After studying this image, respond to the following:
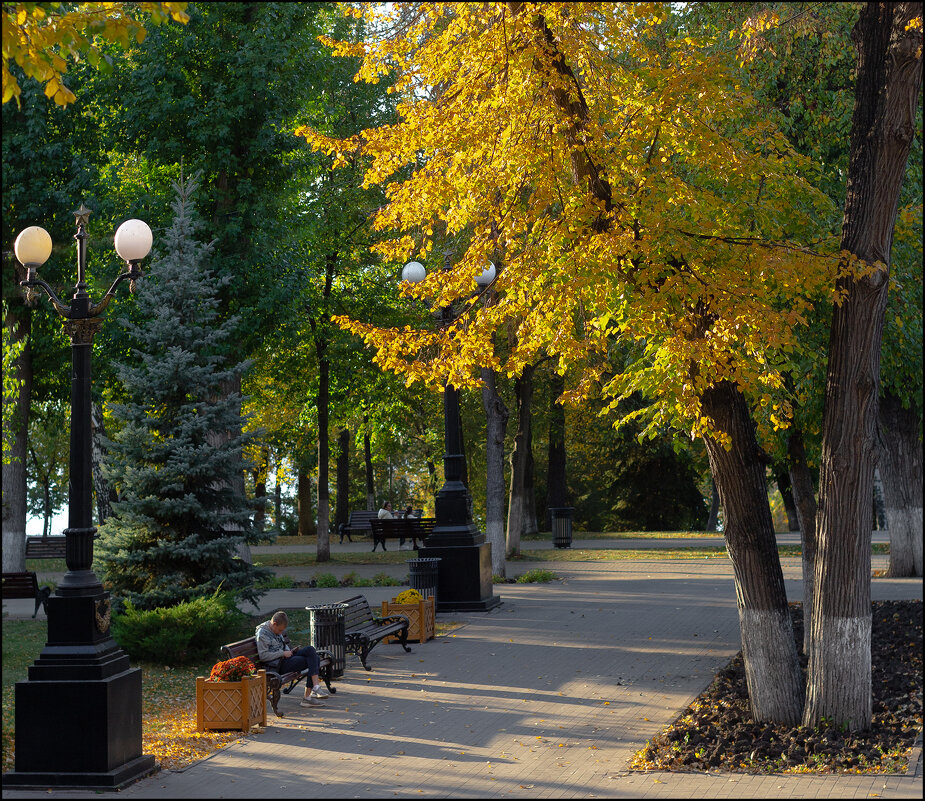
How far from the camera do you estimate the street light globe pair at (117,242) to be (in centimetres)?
916

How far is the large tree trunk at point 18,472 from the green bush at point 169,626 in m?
9.72

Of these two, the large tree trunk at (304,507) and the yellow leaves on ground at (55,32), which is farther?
the large tree trunk at (304,507)

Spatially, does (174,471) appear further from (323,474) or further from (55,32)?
(323,474)

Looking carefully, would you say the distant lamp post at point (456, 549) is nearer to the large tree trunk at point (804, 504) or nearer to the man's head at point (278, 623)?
the large tree trunk at point (804, 504)

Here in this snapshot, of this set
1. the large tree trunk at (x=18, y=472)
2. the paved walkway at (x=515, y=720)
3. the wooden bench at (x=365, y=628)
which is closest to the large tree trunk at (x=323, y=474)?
the large tree trunk at (x=18, y=472)

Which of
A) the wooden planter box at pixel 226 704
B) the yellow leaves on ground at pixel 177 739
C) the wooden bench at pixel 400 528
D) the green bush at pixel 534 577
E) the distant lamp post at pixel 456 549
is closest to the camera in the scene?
the yellow leaves on ground at pixel 177 739

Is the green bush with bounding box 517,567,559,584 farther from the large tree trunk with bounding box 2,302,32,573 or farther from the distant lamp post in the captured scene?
the large tree trunk with bounding box 2,302,32,573

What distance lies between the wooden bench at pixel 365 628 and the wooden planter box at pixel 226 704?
2925 mm

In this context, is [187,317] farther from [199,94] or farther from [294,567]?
[294,567]

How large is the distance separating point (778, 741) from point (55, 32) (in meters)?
8.17

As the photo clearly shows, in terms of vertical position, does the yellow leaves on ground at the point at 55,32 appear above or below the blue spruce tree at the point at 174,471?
above

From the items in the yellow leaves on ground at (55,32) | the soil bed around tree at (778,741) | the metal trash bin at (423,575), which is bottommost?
the soil bed around tree at (778,741)

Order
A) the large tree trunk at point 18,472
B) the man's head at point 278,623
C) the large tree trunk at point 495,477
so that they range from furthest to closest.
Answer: the large tree trunk at point 18,472
the large tree trunk at point 495,477
the man's head at point 278,623

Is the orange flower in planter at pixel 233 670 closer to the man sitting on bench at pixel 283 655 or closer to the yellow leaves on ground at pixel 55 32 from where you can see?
the man sitting on bench at pixel 283 655
